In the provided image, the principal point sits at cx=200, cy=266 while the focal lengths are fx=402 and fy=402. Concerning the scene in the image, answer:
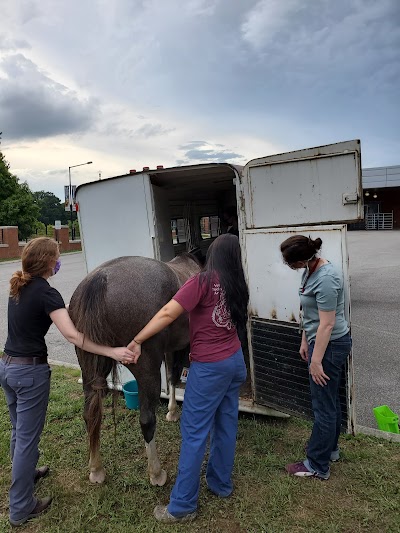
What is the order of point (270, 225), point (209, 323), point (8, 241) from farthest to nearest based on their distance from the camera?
point (8, 241) < point (270, 225) < point (209, 323)

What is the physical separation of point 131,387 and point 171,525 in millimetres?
1821

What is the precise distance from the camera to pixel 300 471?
320 cm

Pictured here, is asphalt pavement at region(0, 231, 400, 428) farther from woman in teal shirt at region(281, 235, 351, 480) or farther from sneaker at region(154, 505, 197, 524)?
sneaker at region(154, 505, 197, 524)

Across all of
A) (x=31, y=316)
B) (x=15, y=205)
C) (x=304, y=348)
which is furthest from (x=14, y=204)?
(x=304, y=348)

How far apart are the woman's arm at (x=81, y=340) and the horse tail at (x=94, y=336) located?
5 centimetres

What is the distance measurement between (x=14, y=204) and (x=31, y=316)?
31128 millimetres

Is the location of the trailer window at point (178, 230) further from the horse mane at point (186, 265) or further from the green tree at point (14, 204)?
the green tree at point (14, 204)

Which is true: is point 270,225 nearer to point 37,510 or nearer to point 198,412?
point 198,412

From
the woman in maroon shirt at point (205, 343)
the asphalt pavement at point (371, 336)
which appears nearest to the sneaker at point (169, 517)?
the woman in maroon shirt at point (205, 343)

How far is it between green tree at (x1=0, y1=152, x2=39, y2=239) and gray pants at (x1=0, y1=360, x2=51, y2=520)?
30873mm

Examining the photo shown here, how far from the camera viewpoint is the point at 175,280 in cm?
340

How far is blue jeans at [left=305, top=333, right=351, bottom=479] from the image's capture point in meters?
2.92

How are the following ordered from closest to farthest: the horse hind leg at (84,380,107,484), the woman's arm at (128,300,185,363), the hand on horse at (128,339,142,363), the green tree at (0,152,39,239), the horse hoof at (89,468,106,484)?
the woman's arm at (128,300,185,363), the hand on horse at (128,339,142,363), the horse hind leg at (84,380,107,484), the horse hoof at (89,468,106,484), the green tree at (0,152,39,239)

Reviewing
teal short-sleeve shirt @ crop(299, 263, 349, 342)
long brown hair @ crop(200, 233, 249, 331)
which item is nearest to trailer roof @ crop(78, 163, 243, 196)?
long brown hair @ crop(200, 233, 249, 331)
